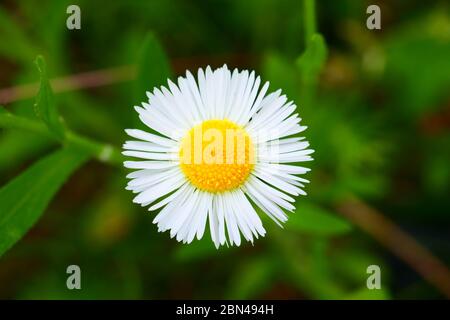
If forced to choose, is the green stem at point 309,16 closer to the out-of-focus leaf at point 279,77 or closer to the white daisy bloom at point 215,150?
the white daisy bloom at point 215,150

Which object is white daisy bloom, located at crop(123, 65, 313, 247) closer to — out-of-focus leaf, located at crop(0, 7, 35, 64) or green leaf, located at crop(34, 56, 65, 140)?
green leaf, located at crop(34, 56, 65, 140)

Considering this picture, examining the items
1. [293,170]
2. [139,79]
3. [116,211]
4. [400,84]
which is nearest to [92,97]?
[116,211]

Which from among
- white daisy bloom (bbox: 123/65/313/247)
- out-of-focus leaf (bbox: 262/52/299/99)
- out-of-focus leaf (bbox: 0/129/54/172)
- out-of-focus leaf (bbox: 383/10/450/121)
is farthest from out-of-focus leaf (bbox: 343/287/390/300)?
out-of-focus leaf (bbox: 0/129/54/172)

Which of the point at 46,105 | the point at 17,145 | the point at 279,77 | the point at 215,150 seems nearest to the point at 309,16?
the point at 215,150

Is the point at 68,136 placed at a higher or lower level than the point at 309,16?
lower

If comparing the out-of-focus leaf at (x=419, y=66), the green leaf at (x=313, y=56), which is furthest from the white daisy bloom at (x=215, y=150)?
the out-of-focus leaf at (x=419, y=66)

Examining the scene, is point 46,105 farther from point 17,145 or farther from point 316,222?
point 17,145
